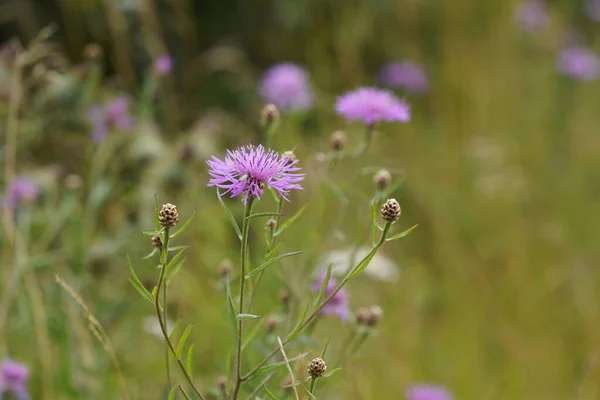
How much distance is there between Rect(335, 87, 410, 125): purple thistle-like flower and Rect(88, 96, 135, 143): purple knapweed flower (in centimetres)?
43

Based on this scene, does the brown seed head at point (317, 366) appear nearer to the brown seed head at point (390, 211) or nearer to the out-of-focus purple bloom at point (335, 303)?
the brown seed head at point (390, 211)

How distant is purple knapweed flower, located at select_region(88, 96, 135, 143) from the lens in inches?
41.5

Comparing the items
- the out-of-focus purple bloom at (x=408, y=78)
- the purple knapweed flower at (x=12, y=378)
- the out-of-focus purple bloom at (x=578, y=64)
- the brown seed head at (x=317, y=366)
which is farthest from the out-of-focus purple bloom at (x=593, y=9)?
the brown seed head at (x=317, y=366)

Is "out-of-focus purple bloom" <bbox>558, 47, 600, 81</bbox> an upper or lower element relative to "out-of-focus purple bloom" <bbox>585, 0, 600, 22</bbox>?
lower

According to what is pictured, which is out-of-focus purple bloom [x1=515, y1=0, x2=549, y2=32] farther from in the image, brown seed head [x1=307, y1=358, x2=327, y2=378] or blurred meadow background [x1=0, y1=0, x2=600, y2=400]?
brown seed head [x1=307, y1=358, x2=327, y2=378]

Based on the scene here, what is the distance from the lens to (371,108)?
0.74 metres

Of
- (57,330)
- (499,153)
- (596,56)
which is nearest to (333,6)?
(499,153)

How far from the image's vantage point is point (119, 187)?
1.17 m

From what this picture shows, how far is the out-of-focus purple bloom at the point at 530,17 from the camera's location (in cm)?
247

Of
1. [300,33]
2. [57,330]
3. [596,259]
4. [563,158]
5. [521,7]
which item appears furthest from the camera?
[521,7]

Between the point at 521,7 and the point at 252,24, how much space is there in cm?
95

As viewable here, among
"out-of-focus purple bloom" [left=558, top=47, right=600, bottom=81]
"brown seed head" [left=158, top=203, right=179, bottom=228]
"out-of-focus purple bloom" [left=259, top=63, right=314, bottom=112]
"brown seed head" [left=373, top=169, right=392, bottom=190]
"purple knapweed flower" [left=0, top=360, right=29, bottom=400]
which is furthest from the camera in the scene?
"out-of-focus purple bloom" [left=558, top=47, right=600, bottom=81]

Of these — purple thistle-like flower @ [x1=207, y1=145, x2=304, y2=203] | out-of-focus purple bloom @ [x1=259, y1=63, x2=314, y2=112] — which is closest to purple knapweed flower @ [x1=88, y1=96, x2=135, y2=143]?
out-of-focus purple bloom @ [x1=259, y1=63, x2=314, y2=112]

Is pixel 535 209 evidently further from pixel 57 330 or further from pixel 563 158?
pixel 57 330
